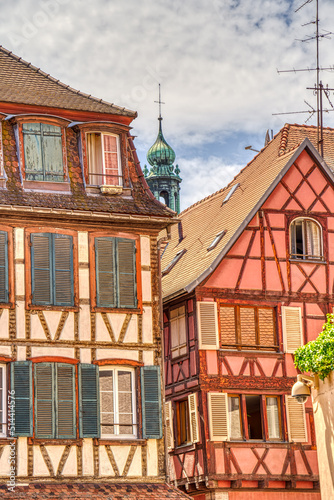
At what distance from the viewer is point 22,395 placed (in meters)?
28.8

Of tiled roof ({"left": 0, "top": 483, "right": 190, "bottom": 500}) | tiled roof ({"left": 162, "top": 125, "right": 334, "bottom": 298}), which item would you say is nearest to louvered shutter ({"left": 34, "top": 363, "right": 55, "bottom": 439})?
tiled roof ({"left": 0, "top": 483, "right": 190, "bottom": 500})

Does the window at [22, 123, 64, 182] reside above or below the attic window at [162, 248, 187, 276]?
above

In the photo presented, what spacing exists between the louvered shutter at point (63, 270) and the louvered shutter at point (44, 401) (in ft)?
5.62

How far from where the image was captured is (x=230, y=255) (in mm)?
34969

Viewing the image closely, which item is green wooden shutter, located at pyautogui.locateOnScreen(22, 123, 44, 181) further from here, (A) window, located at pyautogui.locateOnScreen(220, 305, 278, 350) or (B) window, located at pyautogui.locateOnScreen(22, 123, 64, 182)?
(A) window, located at pyautogui.locateOnScreen(220, 305, 278, 350)

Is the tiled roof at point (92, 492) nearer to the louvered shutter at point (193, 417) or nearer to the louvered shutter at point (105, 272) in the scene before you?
the louvered shutter at point (193, 417)

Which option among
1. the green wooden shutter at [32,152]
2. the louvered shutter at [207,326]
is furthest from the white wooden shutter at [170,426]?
the green wooden shutter at [32,152]

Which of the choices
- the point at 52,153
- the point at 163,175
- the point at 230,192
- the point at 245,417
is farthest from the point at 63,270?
the point at 163,175

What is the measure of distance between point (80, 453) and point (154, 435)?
76.5 inches

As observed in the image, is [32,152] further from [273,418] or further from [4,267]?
[273,418]

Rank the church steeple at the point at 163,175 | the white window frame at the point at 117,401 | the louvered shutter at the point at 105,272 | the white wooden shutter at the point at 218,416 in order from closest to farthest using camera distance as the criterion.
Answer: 1. the white window frame at the point at 117,401
2. the louvered shutter at the point at 105,272
3. the white wooden shutter at the point at 218,416
4. the church steeple at the point at 163,175

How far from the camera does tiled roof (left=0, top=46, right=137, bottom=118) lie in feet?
102

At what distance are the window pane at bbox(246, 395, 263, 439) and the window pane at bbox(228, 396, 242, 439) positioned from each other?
35 centimetres

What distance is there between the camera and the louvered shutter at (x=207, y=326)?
112ft
